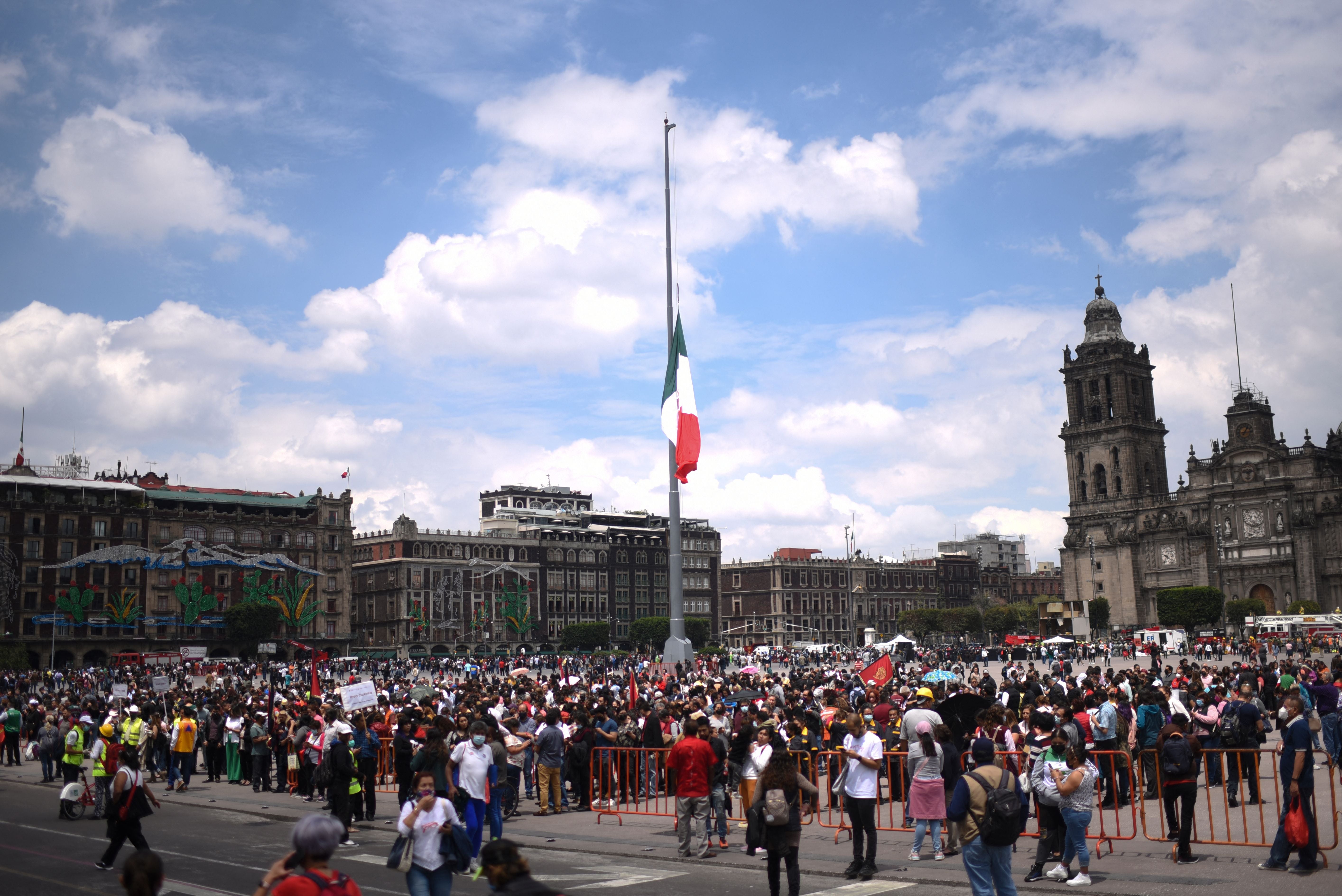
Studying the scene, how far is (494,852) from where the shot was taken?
5637 mm

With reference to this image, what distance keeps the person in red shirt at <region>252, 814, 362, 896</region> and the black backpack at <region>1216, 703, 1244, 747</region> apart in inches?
487

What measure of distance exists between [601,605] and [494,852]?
403 feet

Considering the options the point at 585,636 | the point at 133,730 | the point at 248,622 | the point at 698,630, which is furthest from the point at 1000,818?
the point at 698,630

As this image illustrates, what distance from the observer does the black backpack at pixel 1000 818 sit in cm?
897

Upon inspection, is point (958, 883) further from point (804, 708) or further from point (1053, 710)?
point (804, 708)

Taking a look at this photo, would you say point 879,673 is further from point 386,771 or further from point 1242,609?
point 1242,609

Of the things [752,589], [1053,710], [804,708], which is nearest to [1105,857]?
[1053,710]

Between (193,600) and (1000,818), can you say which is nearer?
(1000,818)

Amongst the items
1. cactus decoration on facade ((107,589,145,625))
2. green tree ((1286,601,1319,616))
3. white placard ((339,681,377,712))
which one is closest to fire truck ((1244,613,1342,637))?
green tree ((1286,601,1319,616))

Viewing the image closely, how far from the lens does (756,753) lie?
46.9ft

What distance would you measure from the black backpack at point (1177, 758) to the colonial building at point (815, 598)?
405ft

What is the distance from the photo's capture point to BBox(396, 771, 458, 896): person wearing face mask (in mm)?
8797

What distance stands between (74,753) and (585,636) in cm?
9926

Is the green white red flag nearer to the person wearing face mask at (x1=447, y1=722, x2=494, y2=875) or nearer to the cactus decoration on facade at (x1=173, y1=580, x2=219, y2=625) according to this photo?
the person wearing face mask at (x1=447, y1=722, x2=494, y2=875)
